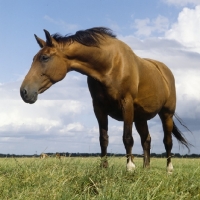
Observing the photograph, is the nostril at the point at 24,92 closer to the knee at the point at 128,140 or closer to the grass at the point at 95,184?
the grass at the point at 95,184

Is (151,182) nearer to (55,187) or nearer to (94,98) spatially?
(55,187)

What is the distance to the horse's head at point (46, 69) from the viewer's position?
7.69 meters

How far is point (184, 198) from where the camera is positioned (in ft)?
19.4

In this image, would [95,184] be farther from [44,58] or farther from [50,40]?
[50,40]

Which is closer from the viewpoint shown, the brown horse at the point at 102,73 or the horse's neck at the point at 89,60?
the brown horse at the point at 102,73

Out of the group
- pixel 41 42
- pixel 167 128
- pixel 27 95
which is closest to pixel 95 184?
pixel 27 95

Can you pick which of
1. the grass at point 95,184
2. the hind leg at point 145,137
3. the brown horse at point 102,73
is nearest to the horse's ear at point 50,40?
the brown horse at point 102,73

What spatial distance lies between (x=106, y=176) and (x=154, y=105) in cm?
351

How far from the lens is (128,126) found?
27.6ft

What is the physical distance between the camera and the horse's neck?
8.04 m

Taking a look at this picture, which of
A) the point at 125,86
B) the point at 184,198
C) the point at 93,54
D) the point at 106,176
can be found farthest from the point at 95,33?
the point at 184,198

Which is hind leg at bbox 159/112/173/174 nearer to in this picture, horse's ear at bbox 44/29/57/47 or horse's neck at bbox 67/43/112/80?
horse's neck at bbox 67/43/112/80

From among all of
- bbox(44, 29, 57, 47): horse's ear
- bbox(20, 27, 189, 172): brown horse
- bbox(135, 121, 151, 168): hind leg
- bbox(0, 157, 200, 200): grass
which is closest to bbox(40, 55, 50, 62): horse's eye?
bbox(20, 27, 189, 172): brown horse

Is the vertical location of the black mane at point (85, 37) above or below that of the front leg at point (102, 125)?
above
